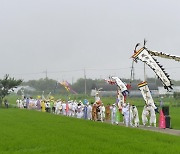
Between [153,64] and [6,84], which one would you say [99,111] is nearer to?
[153,64]

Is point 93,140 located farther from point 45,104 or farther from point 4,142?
point 45,104

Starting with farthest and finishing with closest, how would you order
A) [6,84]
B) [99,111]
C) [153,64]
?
[6,84] → [99,111] → [153,64]

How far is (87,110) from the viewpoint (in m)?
31.0

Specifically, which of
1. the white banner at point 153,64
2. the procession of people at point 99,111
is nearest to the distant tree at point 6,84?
the procession of people at point 99,111

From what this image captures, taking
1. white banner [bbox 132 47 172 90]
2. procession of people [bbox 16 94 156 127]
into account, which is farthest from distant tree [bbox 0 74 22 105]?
white banner [bbox 132 47 172 90]

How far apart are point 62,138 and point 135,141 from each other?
10.1ft

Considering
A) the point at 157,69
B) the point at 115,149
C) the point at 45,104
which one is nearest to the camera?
the point at 115,149

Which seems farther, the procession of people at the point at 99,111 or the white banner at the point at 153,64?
the procession of people at the point at 99,111

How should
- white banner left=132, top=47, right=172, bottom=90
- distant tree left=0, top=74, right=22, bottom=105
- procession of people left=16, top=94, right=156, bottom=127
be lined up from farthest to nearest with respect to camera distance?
distant tree left=0, top=74, right=22, bottom=105 < procession of people left=16, top=94, right=156, bottom=127 < white banner left=132, top=47, right=172, bottom=90

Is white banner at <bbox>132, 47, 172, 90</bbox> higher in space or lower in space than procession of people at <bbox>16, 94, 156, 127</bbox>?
higher

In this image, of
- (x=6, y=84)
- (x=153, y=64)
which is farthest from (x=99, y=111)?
(x=6, y=84)

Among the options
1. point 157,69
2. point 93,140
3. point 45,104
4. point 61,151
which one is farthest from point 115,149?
point 45,104

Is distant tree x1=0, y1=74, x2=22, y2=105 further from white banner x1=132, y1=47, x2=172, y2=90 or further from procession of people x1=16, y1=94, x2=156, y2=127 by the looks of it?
white banner x1=132, y1=47, x2=172, y2=90

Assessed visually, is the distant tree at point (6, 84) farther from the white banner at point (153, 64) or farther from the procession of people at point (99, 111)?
the white banner at point (153, 64)
